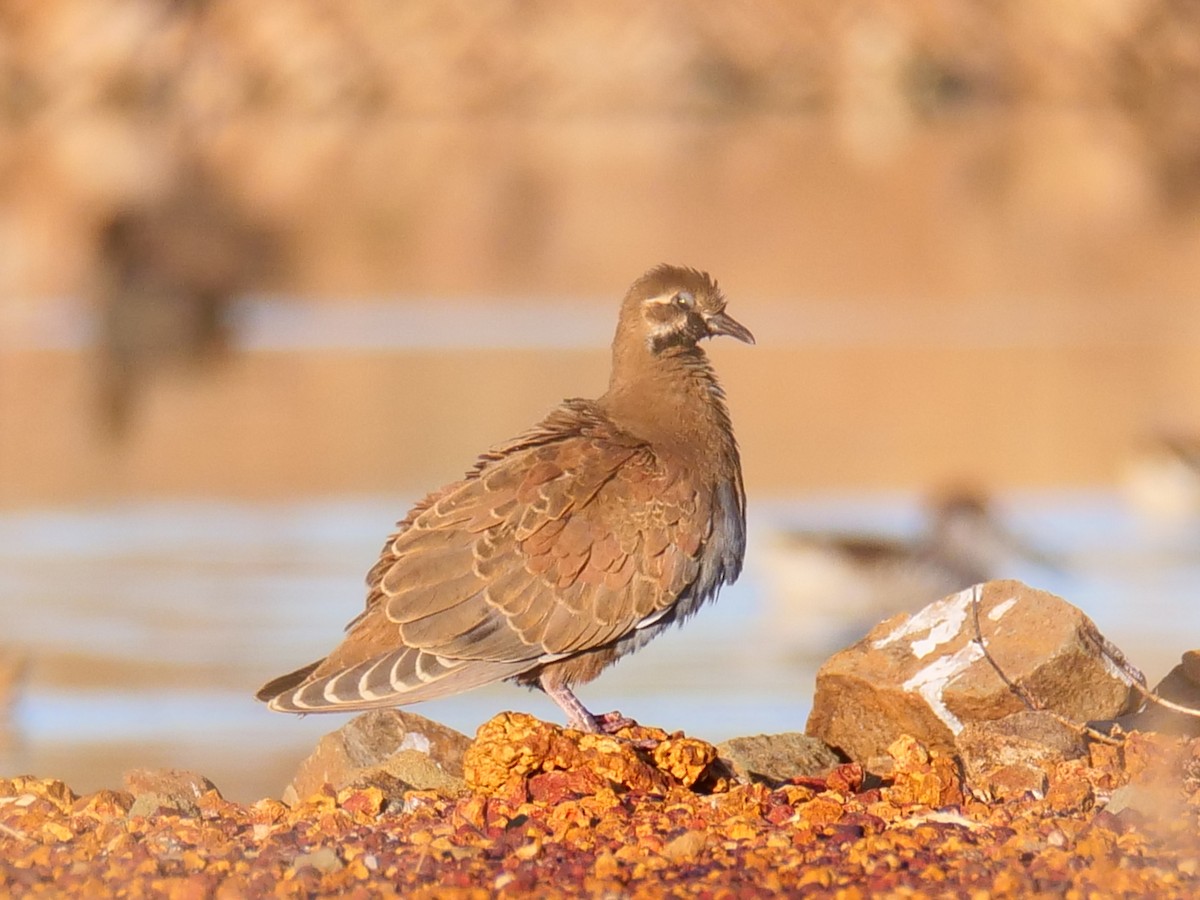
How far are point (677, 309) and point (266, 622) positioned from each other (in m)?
3.42

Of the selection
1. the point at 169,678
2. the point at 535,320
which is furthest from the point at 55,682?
the point at 535,320

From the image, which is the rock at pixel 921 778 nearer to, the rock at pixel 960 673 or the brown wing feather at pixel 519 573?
the rock at pixel 960 673

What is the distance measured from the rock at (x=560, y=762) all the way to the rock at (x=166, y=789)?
0.68m

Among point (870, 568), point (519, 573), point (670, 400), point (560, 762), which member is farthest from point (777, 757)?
point (870, 568)

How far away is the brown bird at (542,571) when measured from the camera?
5.61 meters

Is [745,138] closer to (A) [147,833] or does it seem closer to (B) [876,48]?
(B) [876,48]

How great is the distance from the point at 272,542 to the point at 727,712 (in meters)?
3.52

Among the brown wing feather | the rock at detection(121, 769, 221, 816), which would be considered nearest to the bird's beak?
the brown wing feather

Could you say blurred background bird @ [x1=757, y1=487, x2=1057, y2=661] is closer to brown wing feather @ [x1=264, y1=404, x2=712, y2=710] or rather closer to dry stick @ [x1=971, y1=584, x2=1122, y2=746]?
brown wing feather @ [x1=264, y1=404, x2=712, y2=710]

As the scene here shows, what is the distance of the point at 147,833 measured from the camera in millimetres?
4844

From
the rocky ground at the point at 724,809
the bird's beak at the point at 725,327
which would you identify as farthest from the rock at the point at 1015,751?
the bird's beak at the point at 725,327

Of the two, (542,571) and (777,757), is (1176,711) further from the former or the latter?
(542,571)

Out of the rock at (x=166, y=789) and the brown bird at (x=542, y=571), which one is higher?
the brown bird at (x=542, y=571)

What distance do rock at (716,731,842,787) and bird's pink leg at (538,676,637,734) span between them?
280mm
